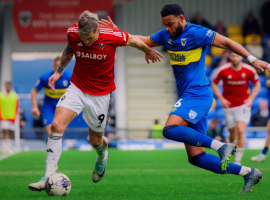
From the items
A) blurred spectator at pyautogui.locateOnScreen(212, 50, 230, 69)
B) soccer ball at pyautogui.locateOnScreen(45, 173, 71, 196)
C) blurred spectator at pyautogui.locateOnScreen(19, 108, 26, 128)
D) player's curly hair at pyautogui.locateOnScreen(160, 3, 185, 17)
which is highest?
player's curly hair at pyautogui.locateOnScreen(160, 3, 185, 17)

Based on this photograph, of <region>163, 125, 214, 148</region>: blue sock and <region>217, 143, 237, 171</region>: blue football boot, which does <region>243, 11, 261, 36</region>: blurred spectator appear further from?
<region>217, 143, 237, 171</region>: blue football boot

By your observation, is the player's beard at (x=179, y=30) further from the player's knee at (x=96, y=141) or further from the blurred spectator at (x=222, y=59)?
the blurred spectator at (x=222, y=59)

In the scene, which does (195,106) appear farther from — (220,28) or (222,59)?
Answer: (220,28)

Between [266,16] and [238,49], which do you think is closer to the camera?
[238,49]

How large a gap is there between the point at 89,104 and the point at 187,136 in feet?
5.11

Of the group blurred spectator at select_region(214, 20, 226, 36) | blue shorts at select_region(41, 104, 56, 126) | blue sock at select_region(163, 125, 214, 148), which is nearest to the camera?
blue sock at select_region(163, 125, 214, 148)

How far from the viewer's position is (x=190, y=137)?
5.08m

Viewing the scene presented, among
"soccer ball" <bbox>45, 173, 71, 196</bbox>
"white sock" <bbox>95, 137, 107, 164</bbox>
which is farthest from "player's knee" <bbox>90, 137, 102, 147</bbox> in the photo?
"soccer ball" <bbox>45, 173, 71, 196</bbox>

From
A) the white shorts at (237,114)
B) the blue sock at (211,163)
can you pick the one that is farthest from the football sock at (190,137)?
the white shorts at (237,114)

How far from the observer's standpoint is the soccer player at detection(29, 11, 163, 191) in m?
5.48

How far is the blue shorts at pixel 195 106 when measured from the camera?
539cm

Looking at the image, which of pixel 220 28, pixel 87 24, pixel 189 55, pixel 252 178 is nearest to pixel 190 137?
pixel 252 178

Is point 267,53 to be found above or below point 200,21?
below

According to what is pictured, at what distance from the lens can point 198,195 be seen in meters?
5.37
